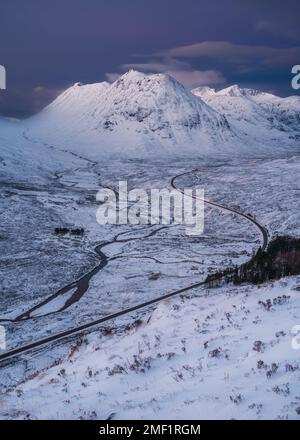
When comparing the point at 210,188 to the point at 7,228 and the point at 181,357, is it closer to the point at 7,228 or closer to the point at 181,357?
the point at 7,228

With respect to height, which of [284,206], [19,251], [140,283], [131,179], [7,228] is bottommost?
[140,283]

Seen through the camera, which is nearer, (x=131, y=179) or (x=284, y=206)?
(x=284, y=206)

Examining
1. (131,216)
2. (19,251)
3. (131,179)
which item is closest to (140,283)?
(19,251)

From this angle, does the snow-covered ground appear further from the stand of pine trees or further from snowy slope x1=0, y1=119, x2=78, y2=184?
snowy slope x1=0, y1=119, x2=78, y2=184

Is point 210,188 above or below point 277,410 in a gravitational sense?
above

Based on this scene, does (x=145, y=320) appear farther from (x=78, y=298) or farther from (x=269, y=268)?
(x=78, y=298)

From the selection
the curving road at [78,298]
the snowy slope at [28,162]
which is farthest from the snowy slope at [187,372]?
the snowy slope at [28,162]

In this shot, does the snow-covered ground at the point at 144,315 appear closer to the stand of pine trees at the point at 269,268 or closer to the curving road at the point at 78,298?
the curving road at the point at 78,298
